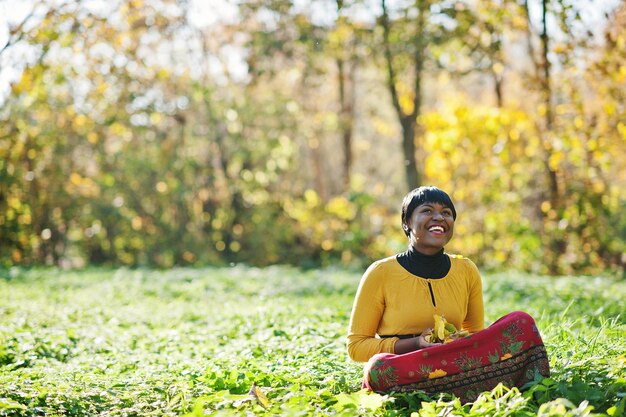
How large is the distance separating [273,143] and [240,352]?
11664mm

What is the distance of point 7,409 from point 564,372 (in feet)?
9.78

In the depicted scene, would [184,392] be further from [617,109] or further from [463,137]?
[463,137]

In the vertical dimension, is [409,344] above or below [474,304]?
below

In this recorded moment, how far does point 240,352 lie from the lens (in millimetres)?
5594

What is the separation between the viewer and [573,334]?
207 inches

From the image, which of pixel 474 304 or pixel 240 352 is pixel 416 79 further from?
pixel 474 304

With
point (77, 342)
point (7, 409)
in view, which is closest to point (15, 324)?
point (77, 342)

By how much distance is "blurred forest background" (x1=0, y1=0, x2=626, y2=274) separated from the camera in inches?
504

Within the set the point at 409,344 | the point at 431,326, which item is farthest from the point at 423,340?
the point at 431,326

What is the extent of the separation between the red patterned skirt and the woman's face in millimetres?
557

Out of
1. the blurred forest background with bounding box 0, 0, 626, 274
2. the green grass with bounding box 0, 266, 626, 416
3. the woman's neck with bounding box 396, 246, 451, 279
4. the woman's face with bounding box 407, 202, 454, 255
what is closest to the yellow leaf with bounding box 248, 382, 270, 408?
the green grass with bounding box 0, 266, 626, 416

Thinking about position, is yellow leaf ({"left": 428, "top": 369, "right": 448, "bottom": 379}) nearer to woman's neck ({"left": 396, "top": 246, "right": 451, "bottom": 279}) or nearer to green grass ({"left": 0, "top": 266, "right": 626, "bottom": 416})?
green grass ({"left": 0, "top": 266, "right": 626, "bottom": 416})

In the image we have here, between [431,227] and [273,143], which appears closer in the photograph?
[431,227]

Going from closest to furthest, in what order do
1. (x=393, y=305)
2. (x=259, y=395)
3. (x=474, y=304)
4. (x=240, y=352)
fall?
(x=259, y=395), (x=393, y=305), (x=474, y=304), (x=240, y=352)
